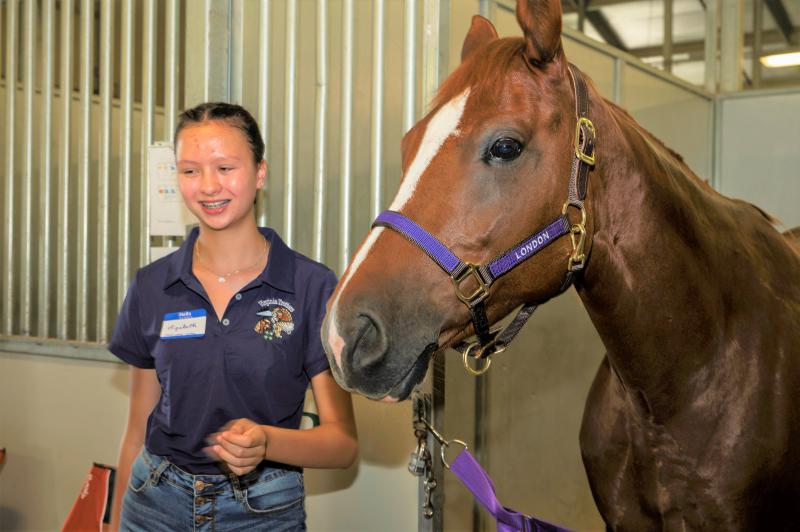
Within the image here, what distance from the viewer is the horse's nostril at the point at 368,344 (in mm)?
972

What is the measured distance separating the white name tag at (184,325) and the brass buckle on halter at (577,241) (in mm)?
659

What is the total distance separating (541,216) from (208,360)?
2.10 feet

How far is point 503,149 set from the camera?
A: 103 cm

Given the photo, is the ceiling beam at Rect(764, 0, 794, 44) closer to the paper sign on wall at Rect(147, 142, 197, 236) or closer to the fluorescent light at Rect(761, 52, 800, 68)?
the fluorescent light at Rect(761, 52, 800, 68)

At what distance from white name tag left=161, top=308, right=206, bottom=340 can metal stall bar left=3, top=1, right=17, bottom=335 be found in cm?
156

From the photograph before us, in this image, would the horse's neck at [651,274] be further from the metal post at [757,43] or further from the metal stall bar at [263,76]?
the metal post at [757,43]

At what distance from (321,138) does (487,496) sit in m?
1.01

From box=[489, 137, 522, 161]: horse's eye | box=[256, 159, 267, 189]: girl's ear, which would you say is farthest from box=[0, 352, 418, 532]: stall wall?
box=[489, 137, 522, 161]: horse's eye

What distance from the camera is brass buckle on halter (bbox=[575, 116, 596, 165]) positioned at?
1.08m

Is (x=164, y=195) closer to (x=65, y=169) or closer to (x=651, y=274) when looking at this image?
(x=65, y=169)

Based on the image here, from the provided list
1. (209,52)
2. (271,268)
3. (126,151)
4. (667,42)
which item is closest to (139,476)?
(271,268)

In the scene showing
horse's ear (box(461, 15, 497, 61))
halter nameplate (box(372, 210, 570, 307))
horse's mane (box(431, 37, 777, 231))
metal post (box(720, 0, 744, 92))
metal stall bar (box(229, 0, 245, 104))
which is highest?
metal post (box(720, 0, 744, 92))

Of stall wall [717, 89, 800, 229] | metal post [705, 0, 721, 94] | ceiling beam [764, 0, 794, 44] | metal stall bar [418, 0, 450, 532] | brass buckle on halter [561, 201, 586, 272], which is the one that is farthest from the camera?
ceiling beam [764, 0, 794, 44]

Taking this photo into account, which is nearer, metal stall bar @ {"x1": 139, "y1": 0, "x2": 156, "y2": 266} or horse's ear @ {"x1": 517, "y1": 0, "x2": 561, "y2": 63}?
horse's ear @ {"x1": 517, "y1": 0, "x2": 561, "y2": 63}
